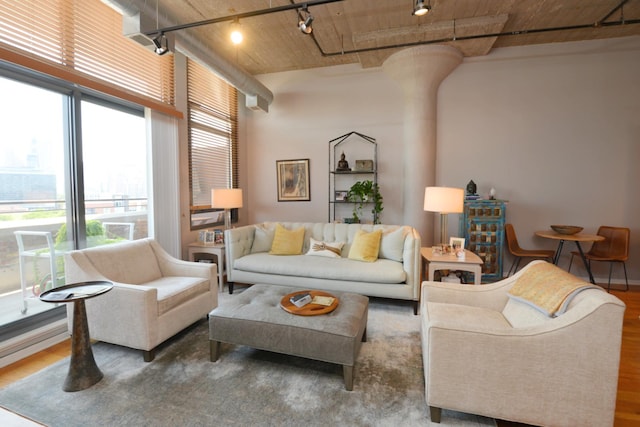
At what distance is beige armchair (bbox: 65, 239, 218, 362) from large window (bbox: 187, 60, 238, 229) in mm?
1387

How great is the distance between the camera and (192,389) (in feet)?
6.24

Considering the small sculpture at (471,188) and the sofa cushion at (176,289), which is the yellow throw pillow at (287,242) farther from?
the small sculpture at (471,188)

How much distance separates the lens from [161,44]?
274 centimetres

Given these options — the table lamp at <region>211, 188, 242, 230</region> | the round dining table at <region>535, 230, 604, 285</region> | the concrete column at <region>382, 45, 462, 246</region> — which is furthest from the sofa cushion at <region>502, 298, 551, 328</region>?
the table lamp at <region>211, 188, 242, 230</region>

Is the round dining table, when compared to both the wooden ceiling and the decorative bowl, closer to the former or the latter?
the decorative bowl

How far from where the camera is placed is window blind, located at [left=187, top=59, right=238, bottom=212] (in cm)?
419

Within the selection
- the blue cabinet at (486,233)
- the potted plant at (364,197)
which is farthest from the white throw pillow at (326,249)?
the blue cabinet at (486,233)

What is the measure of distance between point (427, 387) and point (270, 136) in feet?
15.2

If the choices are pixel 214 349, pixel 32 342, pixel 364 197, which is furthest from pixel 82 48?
pixel 364 197

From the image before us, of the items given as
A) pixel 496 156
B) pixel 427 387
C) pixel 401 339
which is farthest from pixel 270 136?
pixel 427 387

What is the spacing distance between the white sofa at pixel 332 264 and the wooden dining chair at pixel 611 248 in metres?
2.54

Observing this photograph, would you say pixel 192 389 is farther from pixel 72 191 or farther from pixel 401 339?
pixel 72 191

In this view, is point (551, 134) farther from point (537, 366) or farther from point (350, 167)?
point (537, 366)

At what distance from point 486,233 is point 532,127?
1.72 metres
